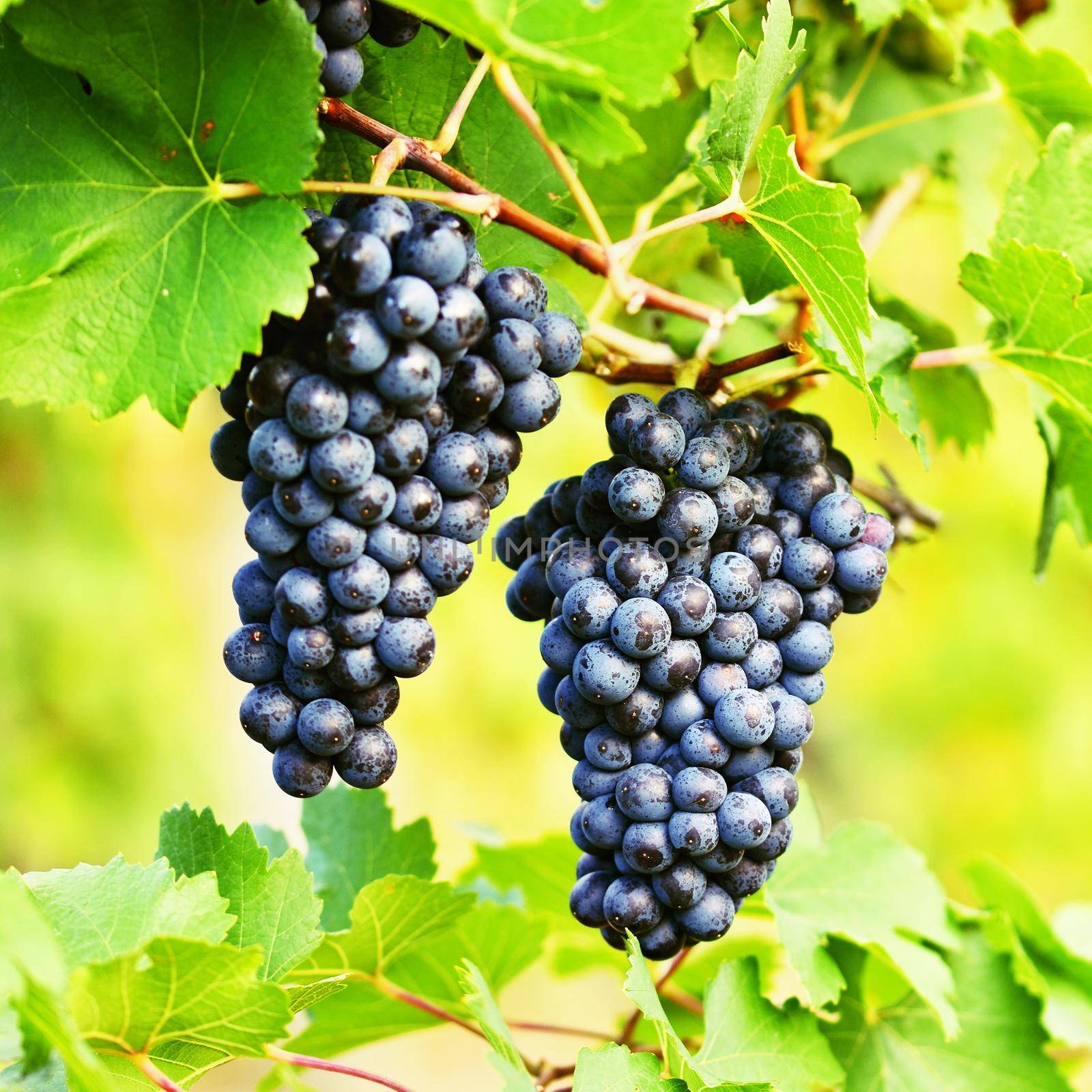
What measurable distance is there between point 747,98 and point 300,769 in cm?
61

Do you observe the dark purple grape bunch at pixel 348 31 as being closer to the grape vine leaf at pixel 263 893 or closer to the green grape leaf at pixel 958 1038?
the grape vine leaf at pixel 263 893

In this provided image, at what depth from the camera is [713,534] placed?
34.0 inches

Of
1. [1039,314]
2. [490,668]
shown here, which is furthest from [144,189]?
[490,668]

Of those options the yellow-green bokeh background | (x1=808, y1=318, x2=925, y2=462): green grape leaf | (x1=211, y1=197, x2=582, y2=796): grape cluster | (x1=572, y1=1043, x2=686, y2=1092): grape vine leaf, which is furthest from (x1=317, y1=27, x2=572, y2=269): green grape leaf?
the yellow-green bokeh background

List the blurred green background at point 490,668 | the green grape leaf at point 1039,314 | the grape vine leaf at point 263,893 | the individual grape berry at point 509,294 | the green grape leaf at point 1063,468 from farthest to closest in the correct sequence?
the blurred green background at point 490,668 → the green grape leaf at point 1063,468 → the green grape leaf at point 1039,314 → the grape vine leaf at point 263,893 → the individual grape berry at point 509,294

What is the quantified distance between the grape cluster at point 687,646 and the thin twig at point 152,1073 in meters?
0.33

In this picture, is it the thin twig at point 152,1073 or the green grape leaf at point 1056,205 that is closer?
the thin twig at point 152,1073

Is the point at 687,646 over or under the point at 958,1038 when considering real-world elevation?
over

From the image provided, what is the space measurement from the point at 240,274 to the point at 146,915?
47 centimetres

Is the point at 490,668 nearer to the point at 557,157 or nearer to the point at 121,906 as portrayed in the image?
the point at 121,906

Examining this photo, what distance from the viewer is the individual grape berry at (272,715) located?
A: 2.48 feet

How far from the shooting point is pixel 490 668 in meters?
4.31

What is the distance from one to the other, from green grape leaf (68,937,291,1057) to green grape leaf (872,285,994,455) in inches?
37.9

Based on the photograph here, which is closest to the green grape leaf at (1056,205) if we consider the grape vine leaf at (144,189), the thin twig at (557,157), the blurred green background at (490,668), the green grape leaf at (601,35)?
the thin twig at (557,157)
